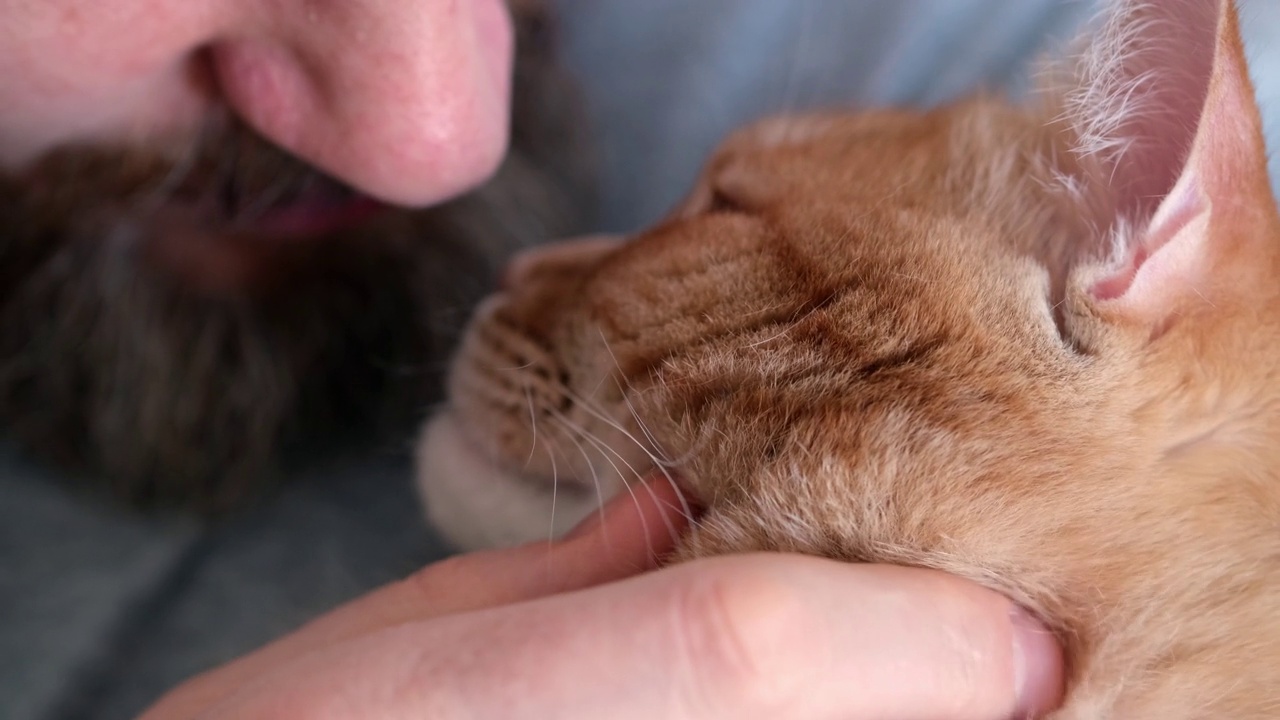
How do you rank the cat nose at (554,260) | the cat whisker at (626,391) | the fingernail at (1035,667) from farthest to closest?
the cat nose at (554,260) → the cat whisker at (626,391) → the fingernail at (1035,667)

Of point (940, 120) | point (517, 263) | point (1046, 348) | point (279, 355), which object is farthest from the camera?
point (279, 355)

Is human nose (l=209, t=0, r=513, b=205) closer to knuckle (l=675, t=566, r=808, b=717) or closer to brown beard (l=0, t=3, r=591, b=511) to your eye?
brown beard (l=0, t=3, r=591, b=511)

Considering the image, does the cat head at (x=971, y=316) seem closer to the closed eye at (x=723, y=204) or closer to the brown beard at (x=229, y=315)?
the closed eye at (x=723, y=204)

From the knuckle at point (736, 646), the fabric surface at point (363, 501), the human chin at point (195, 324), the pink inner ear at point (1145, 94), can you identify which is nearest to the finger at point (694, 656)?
the knuckle at point (736, 646)

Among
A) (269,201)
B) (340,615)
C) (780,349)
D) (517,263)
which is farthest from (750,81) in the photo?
(340,615)

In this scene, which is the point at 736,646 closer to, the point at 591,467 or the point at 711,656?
the point at 711,656

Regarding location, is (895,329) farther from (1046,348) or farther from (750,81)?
(750,81)
